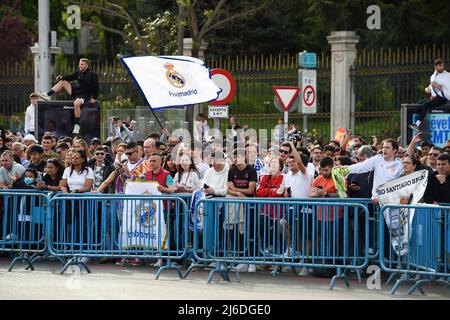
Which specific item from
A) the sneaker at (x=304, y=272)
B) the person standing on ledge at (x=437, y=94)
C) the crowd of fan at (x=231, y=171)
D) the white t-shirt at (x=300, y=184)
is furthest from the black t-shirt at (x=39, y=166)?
the person standing on ledge at (x=437, y=94)

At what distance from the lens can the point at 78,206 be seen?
573 inches

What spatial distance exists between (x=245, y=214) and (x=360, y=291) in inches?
66.8

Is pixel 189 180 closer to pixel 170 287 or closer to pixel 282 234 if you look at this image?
pixel 282 234

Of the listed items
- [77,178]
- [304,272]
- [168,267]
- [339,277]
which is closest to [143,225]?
[168,267]

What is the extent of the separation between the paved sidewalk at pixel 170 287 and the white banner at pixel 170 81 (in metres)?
3.28

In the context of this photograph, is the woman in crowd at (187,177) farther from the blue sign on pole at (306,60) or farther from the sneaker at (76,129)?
the blue sign on pole at (306,60)

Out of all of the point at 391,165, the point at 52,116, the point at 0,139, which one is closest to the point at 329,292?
the point at 391,165

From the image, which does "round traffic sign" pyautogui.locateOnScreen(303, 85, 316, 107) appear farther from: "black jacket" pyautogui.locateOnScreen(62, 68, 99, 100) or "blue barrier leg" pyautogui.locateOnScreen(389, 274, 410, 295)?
"blue barrier leg" pyautogui.locateOnScreen(389, 274, 410, 295)

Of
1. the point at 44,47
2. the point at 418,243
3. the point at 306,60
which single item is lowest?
the point at 418,243

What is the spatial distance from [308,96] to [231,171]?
6.15m

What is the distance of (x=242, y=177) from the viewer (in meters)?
15.0

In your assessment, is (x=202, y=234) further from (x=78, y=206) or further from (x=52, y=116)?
(x=52, y=116)

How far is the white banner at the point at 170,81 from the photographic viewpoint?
17.2 meters

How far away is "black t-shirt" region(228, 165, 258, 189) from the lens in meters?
14.9
